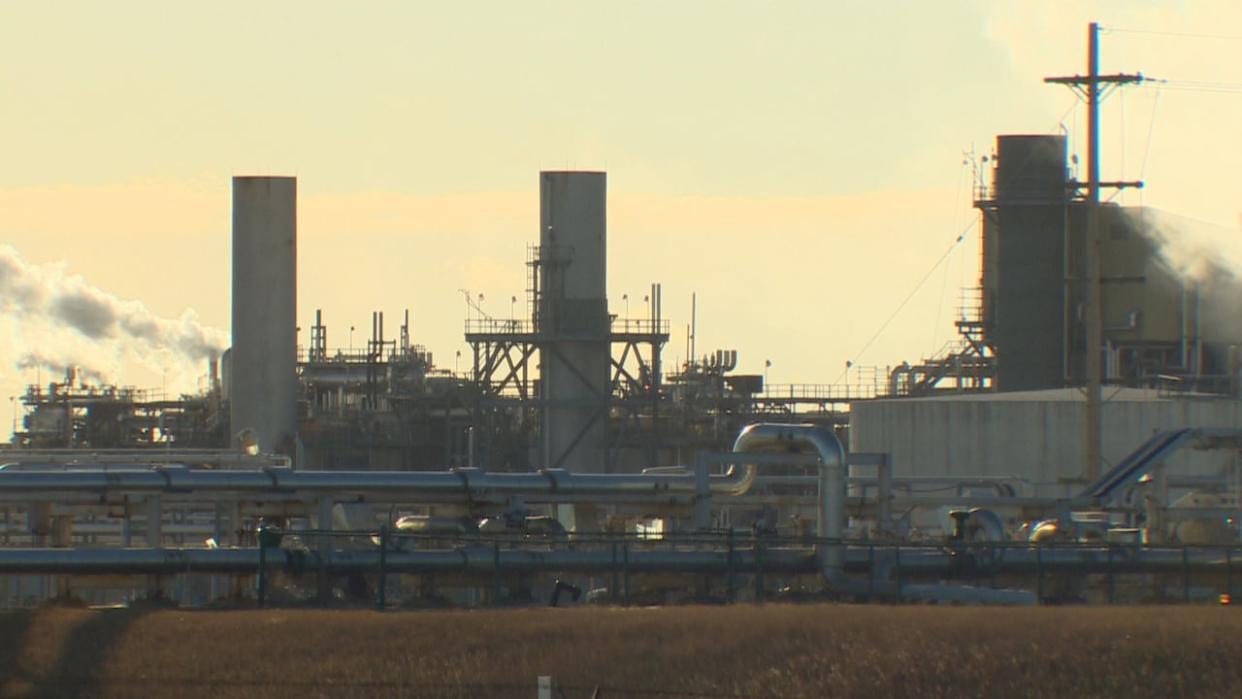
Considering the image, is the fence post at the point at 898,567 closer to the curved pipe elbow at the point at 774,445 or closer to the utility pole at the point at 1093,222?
the curved pipe elbow at the point at 774,445

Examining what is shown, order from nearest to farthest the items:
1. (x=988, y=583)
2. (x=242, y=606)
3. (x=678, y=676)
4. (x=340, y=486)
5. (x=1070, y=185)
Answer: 1. (x=678, y=676)
2. (x=242, y=606)
3. (x=988, y=583)
4. (x=340, y=486)
5. (x=1070, y=185)

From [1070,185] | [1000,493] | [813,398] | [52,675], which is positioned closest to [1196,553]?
[1000,493]

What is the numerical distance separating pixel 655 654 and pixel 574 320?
141 ft

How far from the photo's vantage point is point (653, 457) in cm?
7150

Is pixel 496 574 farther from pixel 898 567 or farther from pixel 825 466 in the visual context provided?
pixel 825 466

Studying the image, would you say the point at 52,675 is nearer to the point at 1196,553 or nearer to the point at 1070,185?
the point at 1196,553

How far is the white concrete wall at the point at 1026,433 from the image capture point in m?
54.8

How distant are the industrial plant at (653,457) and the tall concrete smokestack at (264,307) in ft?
0.28

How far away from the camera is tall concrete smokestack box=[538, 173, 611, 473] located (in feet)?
220

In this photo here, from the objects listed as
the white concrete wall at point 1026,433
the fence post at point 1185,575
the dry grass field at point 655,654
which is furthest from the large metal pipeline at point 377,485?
the white concrete wall at point 1026,433

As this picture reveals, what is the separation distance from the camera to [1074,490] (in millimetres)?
52250

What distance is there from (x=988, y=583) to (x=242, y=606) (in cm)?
1041

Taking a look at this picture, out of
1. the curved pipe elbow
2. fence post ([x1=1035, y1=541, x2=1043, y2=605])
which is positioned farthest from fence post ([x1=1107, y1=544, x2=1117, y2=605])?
the curved pipe elbow

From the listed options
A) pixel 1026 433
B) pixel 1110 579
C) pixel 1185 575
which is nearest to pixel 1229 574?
pixel 1185 575
